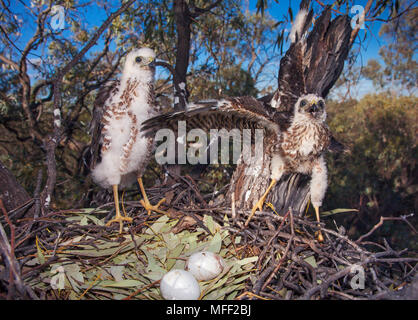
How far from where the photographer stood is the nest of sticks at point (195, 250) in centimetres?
162

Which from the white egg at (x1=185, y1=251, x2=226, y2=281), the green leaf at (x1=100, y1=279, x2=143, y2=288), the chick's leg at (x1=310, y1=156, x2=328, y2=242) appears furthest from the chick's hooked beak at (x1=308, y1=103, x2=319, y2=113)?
the green leaf at (x1=100, y1=279, x2=143, y2=288)

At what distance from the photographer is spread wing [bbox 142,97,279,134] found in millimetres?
2002

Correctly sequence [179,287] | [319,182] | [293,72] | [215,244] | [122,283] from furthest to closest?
[293,72] → [319,182] → [215,244] → [122,283] → [179,287]

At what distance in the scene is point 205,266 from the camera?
1.76m

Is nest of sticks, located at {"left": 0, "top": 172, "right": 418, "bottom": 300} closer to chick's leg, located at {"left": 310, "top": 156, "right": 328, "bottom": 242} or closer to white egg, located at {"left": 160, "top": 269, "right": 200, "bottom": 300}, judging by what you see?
white egg, located at {"left": 160, "top": 269, "right": 200, "bottom": 300}

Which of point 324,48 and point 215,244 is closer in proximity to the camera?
point 215,244

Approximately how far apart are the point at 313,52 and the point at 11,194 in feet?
9.35

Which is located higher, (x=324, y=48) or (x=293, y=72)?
(x=324, y=48)

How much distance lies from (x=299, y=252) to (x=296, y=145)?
0.77 meters

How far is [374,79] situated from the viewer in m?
14.7

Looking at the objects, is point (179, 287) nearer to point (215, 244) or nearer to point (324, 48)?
point (215, 244)

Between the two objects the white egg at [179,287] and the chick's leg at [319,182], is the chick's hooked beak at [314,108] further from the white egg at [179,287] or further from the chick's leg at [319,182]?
the white egg at [179,287]

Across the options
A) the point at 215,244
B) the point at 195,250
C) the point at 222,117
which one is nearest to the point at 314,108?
the point at 222,117

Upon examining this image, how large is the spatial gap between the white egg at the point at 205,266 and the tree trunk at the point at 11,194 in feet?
4.42
